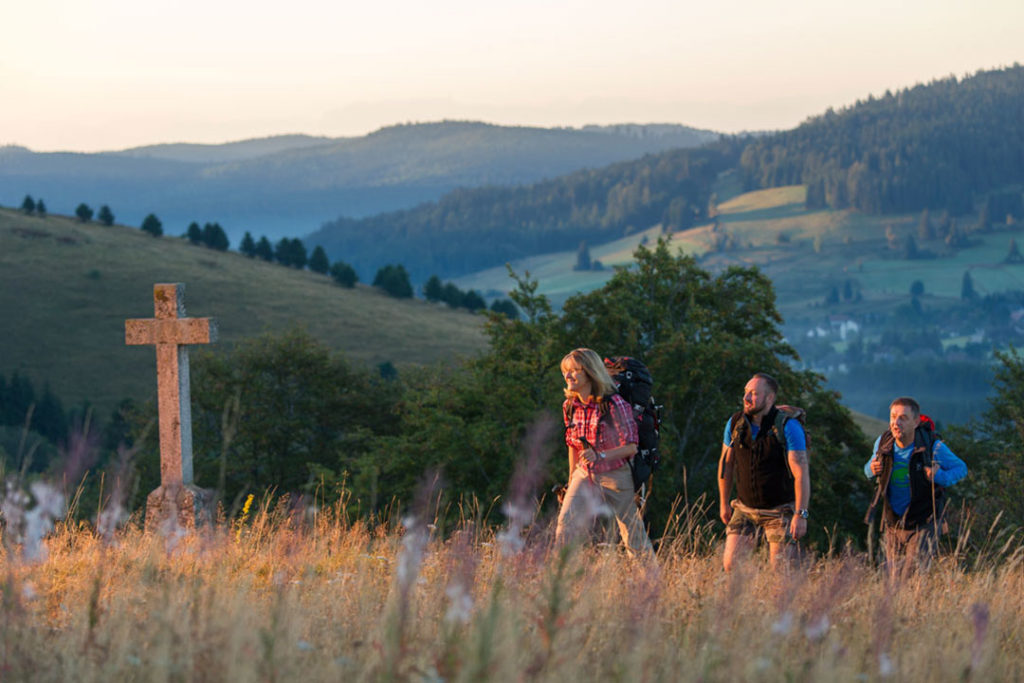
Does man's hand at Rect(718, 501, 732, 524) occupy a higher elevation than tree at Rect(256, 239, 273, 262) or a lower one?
higher

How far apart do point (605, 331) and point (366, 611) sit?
26.2 meters

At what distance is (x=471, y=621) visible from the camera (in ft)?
13.4

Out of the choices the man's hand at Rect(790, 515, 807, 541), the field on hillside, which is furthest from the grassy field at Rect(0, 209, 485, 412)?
the field on hillside

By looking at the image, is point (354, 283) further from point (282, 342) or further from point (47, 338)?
point (282, 342)

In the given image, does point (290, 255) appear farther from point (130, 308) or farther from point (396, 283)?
point (130, 308)

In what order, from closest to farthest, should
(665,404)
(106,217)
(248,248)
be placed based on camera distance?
(665,404)
(106,217)
(248,248)

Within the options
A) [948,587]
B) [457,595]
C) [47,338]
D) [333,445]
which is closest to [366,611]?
[457,595]

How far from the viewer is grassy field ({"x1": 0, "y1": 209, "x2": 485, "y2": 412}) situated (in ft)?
266

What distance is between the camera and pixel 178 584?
436 cm

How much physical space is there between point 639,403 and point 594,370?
472 mm

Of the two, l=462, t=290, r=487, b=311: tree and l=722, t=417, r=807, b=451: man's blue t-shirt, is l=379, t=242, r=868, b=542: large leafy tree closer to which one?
l=722, t=417, r=807, b=451: man's blue t-shirt

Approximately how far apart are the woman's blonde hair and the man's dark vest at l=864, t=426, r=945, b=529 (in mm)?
1972

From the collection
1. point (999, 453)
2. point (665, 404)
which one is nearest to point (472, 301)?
point (665, 404)

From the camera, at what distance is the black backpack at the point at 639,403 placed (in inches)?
281
